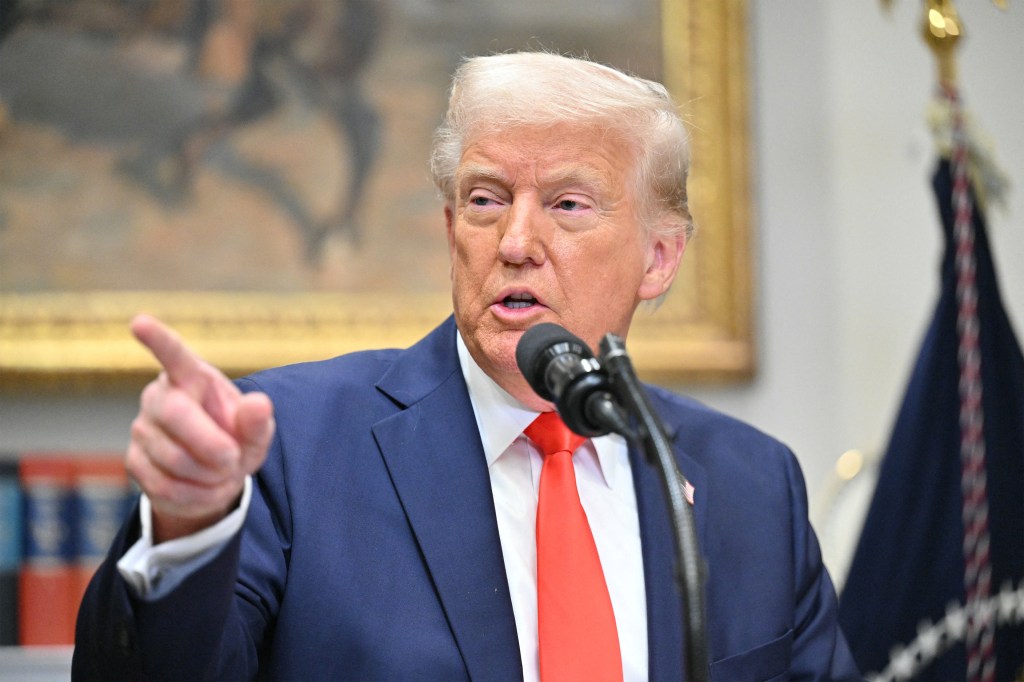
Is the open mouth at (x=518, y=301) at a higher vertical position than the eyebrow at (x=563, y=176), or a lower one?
lower

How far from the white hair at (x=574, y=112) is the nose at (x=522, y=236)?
0.53ft

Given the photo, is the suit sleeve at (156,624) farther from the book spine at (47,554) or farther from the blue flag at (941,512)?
the blue flag at (941,512)

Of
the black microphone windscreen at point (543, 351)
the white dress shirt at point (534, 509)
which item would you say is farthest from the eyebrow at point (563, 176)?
the black microphone windscreen at point (543, 351)

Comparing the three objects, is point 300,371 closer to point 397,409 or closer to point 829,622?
point 397,409

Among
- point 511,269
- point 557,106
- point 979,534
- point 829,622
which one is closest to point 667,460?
point 511,269

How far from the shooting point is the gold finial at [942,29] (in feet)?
10.6

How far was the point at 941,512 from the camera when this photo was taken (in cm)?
321

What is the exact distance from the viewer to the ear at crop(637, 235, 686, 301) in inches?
90.4

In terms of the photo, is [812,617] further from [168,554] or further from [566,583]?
[168,554]

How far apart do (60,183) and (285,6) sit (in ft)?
2.92

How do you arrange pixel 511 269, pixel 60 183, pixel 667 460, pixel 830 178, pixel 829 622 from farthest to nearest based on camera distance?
pixel 830 178 → pixel 60 183 → pixel 829 622 → pixel 511 269 → pixel 667 460

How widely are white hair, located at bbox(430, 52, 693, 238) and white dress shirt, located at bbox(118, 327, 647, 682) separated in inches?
16.0

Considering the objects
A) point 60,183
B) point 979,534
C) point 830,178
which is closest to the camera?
point 979,534

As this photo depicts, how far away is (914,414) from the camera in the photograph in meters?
3.27
